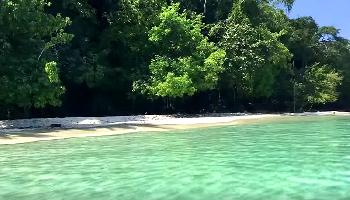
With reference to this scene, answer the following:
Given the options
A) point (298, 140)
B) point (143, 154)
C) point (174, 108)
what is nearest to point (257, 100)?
point (174, 108)

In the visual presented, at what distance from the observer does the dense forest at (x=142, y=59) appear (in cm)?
2550

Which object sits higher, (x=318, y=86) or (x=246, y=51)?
(x=246, y=51)

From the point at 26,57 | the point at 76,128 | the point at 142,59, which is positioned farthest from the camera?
the point at 142,59

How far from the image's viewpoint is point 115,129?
2395 centimetres

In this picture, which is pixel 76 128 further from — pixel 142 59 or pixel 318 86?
pixel 318 86

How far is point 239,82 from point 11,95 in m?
21.8

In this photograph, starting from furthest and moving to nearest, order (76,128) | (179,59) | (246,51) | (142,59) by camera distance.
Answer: (246,51) → (142,59) → (179,59) → (76,128)

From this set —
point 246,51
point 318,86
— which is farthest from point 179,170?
point 318,86

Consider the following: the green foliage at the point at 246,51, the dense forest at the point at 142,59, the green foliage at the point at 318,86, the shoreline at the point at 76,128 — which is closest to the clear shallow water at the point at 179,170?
the shoreline at the point at 76,128

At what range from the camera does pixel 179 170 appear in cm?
1123

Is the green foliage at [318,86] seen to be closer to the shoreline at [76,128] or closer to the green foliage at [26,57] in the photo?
the shoreline at [76,128]

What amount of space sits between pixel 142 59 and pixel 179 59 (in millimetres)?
2961

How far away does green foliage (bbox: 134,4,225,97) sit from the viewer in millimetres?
32281

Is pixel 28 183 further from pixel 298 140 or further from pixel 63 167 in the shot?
pixel 298 140
